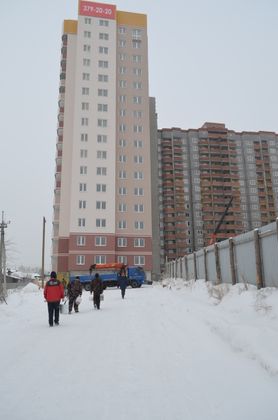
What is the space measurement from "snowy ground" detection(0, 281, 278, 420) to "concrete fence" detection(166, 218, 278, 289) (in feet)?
6.44

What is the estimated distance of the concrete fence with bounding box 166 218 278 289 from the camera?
11.1 meters

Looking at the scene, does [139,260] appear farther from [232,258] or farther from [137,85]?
[232,258]

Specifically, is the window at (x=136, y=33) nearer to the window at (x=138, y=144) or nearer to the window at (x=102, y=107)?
the window at (x=102, y=107)

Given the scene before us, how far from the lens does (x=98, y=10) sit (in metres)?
64.2

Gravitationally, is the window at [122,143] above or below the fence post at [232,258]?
above

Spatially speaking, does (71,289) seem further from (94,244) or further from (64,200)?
(64,200)

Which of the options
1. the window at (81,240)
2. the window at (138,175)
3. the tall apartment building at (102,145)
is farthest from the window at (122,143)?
the window at (81,240)

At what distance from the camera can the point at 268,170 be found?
3875 inches

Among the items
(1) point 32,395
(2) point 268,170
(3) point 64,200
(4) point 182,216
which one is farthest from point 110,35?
(1) point 32,395

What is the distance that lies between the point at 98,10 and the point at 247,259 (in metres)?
66.5

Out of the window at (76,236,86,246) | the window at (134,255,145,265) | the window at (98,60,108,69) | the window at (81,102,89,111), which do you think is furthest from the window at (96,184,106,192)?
the window at (98,60,108,69)

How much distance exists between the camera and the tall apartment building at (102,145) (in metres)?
53.8

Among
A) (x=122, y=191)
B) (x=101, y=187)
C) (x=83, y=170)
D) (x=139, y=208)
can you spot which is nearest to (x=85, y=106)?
(x=83, y=170)

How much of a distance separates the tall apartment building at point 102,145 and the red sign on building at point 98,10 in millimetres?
194
